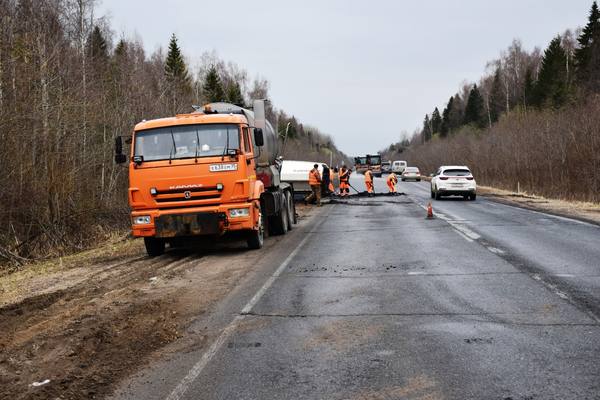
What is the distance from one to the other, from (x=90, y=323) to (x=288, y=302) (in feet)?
7.41

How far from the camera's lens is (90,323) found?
6.34 m

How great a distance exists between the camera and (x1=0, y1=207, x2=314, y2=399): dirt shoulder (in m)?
4.71

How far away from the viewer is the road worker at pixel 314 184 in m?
27.0

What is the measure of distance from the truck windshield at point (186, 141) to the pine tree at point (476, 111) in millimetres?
97681

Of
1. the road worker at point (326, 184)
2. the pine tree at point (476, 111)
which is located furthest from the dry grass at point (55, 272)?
the pine tree at point (476, 111)

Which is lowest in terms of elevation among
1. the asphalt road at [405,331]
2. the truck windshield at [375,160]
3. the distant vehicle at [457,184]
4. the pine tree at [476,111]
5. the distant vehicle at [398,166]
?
the asphalt road at [405,331]

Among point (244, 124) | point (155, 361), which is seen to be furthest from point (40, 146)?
point (155, 361)

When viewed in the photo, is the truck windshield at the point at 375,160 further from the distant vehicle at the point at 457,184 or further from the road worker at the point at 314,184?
the road worker at the point at 314,184

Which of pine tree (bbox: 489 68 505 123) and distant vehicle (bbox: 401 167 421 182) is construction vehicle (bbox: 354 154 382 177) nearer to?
distant vehicle (bbox: 401 167 421 182)

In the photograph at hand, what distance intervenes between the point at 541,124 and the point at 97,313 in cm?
3973

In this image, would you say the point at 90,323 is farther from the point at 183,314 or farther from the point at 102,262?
the point at 102,262

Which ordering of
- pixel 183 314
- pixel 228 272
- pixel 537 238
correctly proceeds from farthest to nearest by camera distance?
pixel 537 238 < pixel 228 272 < pixel 183 314

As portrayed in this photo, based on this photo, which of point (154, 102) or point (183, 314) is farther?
point (154, 102)

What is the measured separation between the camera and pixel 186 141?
1184 cm
